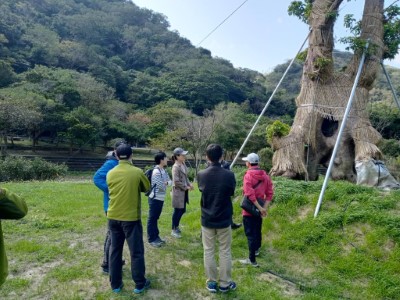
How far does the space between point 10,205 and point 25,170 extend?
1565 centimetres

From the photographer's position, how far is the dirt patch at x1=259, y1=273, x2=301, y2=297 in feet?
12.8

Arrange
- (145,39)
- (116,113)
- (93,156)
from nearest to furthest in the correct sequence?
1. (93,156)
2. (116,113)
3. (145,39)

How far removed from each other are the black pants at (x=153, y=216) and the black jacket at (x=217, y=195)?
4.69 ft

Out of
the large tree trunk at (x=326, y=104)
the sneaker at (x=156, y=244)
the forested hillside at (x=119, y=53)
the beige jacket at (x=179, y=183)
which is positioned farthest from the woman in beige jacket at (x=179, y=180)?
the forested hillside at (x=119, y=53)

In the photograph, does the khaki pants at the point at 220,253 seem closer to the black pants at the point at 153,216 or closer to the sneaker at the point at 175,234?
the black pants at the point at 153,216

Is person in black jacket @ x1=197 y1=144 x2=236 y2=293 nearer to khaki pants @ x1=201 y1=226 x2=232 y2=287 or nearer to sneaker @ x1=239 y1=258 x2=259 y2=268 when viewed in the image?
khaki pants @ x1=201 y1=226 x2=232 y2=287

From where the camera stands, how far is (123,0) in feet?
270

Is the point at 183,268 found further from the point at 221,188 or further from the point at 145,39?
the point at 145,39

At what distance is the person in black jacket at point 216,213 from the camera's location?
3570 millimetres

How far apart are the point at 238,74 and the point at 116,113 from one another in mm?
33599

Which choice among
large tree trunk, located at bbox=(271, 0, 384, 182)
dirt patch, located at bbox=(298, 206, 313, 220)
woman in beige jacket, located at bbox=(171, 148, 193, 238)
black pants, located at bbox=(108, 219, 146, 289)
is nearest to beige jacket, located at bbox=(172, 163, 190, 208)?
woman in beige jacket, located at bbox=(171, 148, 193, 238)

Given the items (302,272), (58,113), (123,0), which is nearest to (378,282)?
(302,272)

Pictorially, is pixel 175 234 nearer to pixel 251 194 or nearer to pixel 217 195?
pixel 251 194

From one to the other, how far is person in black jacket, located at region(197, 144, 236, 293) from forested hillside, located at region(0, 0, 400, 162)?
2078cm
